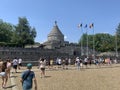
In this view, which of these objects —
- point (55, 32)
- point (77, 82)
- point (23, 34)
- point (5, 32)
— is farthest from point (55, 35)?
point (77, 82)

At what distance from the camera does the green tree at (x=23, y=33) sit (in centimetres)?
10169

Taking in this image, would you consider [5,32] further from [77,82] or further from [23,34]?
[77,82]

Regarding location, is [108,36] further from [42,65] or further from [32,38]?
[42,65]

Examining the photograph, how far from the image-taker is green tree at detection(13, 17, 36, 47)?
101688 millimetres

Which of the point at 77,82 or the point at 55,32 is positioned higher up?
the point at 55,32

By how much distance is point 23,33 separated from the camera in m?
101

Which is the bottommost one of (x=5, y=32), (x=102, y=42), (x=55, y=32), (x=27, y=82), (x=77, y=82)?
(x=77, y=82)

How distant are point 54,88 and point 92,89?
248 centimetres

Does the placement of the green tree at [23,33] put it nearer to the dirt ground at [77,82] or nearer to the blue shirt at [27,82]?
the dirt ground at [77,82]

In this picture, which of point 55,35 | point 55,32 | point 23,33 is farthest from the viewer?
point 55,32

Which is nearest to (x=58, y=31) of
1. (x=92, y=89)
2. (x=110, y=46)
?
(x=110, y=46)

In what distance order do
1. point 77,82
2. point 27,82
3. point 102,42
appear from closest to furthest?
point 27,82
point 77,82
point 102,42

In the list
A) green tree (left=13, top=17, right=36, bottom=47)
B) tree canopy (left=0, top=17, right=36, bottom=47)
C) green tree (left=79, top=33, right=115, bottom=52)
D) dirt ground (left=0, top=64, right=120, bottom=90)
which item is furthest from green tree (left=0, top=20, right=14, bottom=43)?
dirt ground (left=0, top=64, right=120, bottom=90)

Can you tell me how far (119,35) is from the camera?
137750 millimetres
